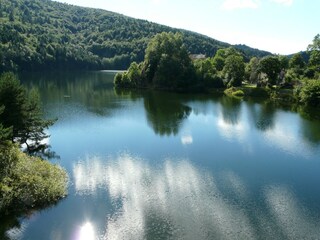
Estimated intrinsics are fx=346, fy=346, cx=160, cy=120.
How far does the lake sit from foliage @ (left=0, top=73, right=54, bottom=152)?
4366 mm

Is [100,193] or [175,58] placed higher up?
[175,58]

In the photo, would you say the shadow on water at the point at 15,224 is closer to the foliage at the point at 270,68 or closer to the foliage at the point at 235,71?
the foliage at the point at 270,68

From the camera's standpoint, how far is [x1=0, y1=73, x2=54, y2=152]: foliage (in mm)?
37781

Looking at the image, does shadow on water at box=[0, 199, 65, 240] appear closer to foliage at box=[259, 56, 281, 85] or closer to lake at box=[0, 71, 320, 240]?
lake at box=[0, 71, 320, 240]

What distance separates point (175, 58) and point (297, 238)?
92.4 meters

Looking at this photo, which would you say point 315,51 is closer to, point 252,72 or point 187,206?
point 252,72

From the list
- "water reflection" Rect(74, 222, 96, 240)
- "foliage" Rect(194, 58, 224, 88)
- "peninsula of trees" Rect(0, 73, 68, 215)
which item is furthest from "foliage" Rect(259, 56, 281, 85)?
"water reflection" Rect(74, 222, 96, 240)

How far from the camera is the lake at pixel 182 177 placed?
27.5m

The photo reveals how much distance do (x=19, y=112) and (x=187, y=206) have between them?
71.3 ft

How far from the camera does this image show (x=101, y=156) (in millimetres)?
44531

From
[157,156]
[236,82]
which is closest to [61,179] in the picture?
[157,156]

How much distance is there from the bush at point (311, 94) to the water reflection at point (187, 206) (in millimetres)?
53314

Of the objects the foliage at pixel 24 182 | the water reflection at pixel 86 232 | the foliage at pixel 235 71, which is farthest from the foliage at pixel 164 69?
the water reflection at pixel 86 232

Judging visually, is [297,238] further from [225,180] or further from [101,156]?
[101,156]
